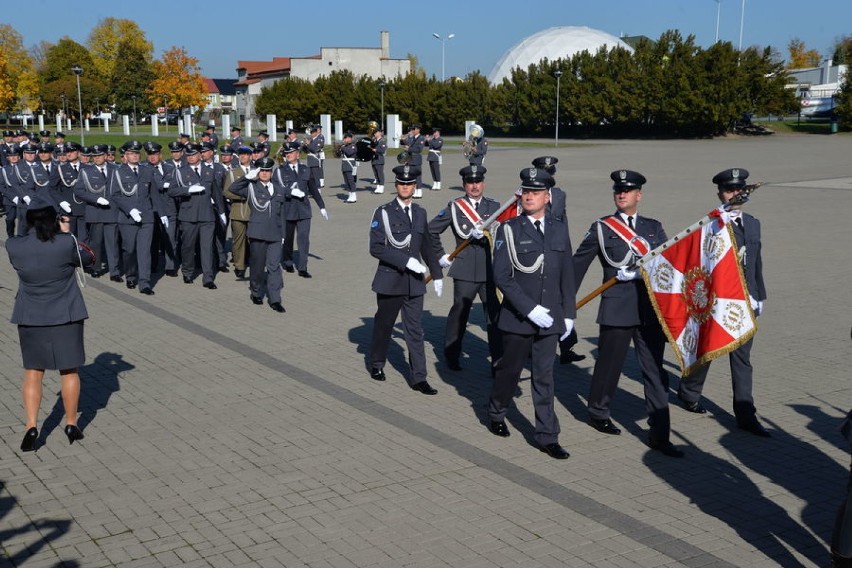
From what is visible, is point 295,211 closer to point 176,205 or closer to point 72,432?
point 176,205

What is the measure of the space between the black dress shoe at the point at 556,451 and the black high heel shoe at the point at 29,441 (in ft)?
12.0

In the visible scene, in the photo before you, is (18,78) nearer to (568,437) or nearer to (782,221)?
(782,221)

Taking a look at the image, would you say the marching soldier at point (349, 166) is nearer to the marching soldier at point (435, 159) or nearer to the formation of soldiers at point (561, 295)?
the marching soldier at point (435, 159)

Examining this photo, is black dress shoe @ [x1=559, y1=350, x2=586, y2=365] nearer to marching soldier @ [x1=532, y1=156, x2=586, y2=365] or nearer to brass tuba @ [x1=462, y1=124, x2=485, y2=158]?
marching soldier @ [x1=532, y1=156, x2=586, y2=365]

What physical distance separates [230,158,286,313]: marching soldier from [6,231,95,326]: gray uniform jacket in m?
4.86

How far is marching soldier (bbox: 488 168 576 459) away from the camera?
6.56 m

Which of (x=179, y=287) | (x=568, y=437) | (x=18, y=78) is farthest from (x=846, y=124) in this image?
(x=18, y=78)

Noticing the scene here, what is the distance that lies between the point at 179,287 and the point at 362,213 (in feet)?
31.1

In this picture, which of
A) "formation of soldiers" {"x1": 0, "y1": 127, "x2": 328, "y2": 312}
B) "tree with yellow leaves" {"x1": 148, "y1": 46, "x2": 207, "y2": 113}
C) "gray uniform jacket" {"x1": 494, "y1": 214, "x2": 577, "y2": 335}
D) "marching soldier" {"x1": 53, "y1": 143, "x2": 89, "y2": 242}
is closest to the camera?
"gray uniform jacket" {"x1": 494, "y1": 214, "x2": 577, "y2": 335}

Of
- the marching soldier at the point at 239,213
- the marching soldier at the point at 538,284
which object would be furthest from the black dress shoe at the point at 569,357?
the marching soldier at the point at 239,213

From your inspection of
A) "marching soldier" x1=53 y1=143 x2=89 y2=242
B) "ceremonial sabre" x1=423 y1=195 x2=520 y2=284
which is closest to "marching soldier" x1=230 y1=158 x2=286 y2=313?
"ceremonial sabre" x1=423 y1=195 x2=520 y2=284

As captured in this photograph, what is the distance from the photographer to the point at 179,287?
44.4ft

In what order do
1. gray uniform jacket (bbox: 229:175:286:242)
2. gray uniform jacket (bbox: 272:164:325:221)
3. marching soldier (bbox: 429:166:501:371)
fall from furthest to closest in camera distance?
1. gray uniform jacket (bbox: 272:164:325:221)
2. gray uniform jacket (bbox: 229:175:286:242)
3. marching soldier (bbox: 429:166:501:371)

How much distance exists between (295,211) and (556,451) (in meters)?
8.41
